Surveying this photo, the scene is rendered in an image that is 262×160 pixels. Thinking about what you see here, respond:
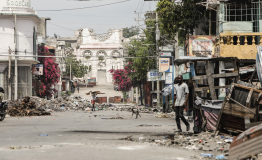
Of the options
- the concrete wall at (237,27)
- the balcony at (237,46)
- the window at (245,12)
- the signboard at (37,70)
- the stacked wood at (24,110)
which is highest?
the window at (245,12)

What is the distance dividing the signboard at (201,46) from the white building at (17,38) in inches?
770

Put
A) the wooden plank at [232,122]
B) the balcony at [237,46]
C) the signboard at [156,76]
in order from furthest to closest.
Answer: the signboard at [156,76] → the balcony at [237,46] → the wooden plank at [232,122]

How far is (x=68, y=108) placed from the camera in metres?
38.3

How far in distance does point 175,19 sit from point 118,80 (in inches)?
1650

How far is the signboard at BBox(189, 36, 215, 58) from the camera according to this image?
870 inches

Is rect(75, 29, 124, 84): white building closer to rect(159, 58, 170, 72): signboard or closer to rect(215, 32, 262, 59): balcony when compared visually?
rect(159, 58, 170, 72): signboard

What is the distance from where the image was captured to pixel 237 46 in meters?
21.1

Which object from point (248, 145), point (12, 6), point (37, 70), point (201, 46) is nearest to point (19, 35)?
point (12, 6)

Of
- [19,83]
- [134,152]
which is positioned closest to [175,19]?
[134,152]

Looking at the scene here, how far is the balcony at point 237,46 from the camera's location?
2092 centimetres

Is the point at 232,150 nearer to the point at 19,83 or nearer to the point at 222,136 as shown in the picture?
the point at 222,136

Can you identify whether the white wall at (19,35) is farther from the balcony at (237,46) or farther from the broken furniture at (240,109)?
the broken furniture at (240,109)

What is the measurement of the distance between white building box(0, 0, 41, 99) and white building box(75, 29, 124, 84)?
65381 mm

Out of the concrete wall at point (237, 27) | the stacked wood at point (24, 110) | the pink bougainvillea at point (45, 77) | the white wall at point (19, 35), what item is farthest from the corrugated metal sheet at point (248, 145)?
the pink bougainvillea at point (45, 77)
